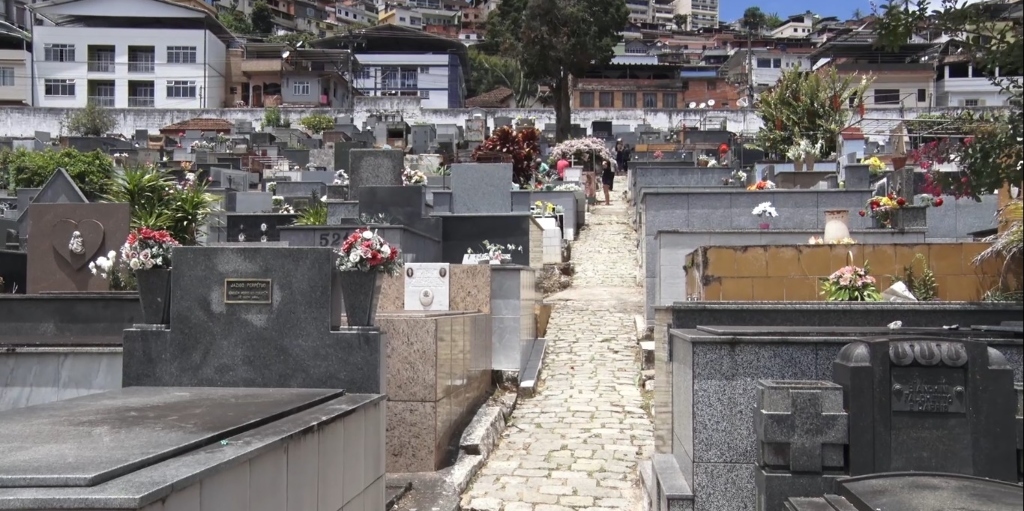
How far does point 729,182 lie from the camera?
2150 centimetres

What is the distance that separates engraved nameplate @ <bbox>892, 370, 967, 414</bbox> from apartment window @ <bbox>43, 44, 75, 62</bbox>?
6846 cm

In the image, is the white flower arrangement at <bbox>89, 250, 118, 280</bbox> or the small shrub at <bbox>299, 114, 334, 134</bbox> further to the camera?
the small shrub at <bbox>299, 114, 334, 134</bbox>

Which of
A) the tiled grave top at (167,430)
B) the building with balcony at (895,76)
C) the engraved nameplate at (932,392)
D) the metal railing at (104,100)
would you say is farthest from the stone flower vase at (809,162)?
the metal railing at (104,100)

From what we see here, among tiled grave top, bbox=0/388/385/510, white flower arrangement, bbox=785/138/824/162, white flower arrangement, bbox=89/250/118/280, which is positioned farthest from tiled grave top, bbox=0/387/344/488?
white flower arrangement, bbox=785/138/824/162

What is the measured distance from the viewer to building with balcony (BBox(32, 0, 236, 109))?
64.3 m

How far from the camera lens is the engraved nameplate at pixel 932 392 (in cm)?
442

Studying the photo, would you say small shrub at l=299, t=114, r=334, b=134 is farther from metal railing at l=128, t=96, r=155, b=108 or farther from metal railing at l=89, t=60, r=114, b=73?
metal railing at l=89, t=60, r=114, b=73

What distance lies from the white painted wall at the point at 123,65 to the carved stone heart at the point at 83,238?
55.8 metres

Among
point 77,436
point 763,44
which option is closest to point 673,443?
point 77,436

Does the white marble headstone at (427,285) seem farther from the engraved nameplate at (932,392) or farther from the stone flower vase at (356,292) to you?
the engraved nameplate at (932,392)

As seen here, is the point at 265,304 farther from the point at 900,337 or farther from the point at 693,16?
the point at 693,16

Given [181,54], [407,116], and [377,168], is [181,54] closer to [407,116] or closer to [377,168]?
[407,116]

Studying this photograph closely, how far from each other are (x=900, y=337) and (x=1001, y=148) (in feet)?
5.39

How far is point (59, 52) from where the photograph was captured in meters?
64.6
